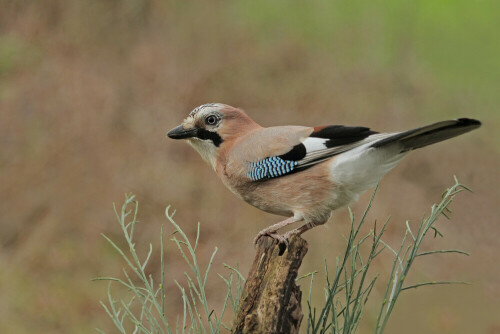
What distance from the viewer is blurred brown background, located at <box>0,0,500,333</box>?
591cm

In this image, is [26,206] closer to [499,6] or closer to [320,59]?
[320,59]

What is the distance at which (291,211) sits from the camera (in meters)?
2.62

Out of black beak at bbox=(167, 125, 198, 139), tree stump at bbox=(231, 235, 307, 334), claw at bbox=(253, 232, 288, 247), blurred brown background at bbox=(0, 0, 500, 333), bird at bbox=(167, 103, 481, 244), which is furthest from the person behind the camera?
blurred brown background at bbox=(0, 0, 500, 333)

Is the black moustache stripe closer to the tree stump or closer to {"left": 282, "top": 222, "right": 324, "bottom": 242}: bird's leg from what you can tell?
{"left": 282, "top": 222, "right": 324, "bottom": 242}: bird's leg

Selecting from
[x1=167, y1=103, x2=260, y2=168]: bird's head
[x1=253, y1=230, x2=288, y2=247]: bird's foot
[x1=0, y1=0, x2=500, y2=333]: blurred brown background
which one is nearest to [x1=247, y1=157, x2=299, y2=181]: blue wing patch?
[x1=167, y1=103, x2=260, y2=168]: bird's head

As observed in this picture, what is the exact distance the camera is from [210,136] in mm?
2748

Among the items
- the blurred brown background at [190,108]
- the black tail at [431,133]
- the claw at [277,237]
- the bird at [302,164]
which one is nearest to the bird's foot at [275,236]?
the claw at [277,237]

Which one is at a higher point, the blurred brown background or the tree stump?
the blurred brown background

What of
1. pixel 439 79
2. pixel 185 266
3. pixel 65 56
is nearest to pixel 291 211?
pixel 185 266

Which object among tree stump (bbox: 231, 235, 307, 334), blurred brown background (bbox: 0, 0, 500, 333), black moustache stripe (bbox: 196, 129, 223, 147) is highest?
blurred brown background (bbox: 0, 0, 500, 333)

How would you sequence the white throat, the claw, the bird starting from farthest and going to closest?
1. the white throat
2. the bird
3. the claw

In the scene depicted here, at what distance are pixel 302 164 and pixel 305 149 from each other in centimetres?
6

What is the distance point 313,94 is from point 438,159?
127 centimetres

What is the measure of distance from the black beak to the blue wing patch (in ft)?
0.83
